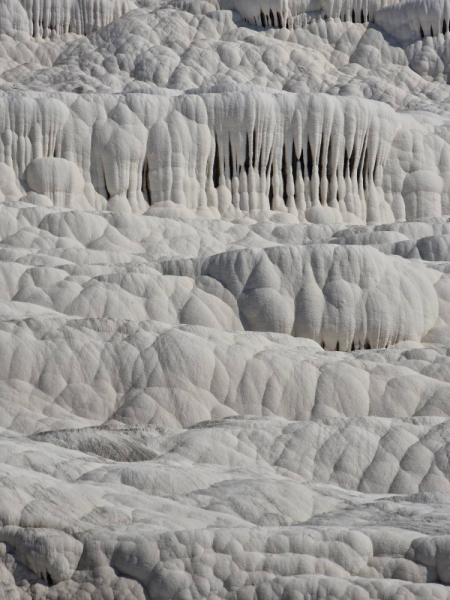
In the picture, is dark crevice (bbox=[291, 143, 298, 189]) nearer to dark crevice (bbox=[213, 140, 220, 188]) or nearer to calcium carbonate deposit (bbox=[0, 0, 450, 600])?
calcium carbonate deposit (bbox=[0, 0, 450, 600])

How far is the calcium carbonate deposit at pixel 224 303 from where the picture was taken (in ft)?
23.1

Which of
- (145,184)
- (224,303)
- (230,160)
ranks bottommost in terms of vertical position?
(224,303)

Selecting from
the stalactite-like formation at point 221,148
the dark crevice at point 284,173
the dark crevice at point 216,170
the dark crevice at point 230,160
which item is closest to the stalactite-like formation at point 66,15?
the stalactite-like formation at point 221,148

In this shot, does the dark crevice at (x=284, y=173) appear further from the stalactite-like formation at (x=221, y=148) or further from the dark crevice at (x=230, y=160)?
the dark crevice at (x=230, y=160)

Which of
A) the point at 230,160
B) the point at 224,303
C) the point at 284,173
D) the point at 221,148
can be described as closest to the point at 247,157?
the point at 230,160

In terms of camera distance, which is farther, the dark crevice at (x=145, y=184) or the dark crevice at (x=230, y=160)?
the dark crevice at (x=230, y=160)

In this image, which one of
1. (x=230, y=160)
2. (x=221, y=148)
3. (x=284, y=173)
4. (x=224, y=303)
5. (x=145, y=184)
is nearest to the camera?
(x=224, y=303)

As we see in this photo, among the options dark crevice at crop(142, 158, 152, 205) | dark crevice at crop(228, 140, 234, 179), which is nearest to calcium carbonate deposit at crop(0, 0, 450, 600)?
dark crevice at crop(228, 140, 234, 179)

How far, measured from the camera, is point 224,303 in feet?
51.1

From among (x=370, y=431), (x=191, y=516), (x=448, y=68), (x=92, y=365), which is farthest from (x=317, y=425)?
(x=448, y=68)

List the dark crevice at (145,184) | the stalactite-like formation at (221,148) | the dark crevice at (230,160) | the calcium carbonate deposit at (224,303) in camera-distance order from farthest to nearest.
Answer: the dark crevice at (230,160) < the dark crevice at (145,184) < the stalactite-like formation at (221,148) < the calcium carbonate deposit at (224,303)

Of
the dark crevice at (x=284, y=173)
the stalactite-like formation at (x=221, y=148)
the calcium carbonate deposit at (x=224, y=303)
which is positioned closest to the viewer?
the calcium carbonate deposit at (x=224, y=303)

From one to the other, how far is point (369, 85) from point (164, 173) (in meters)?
8.41

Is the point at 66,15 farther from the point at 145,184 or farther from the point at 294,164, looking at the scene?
the point at 294,164
